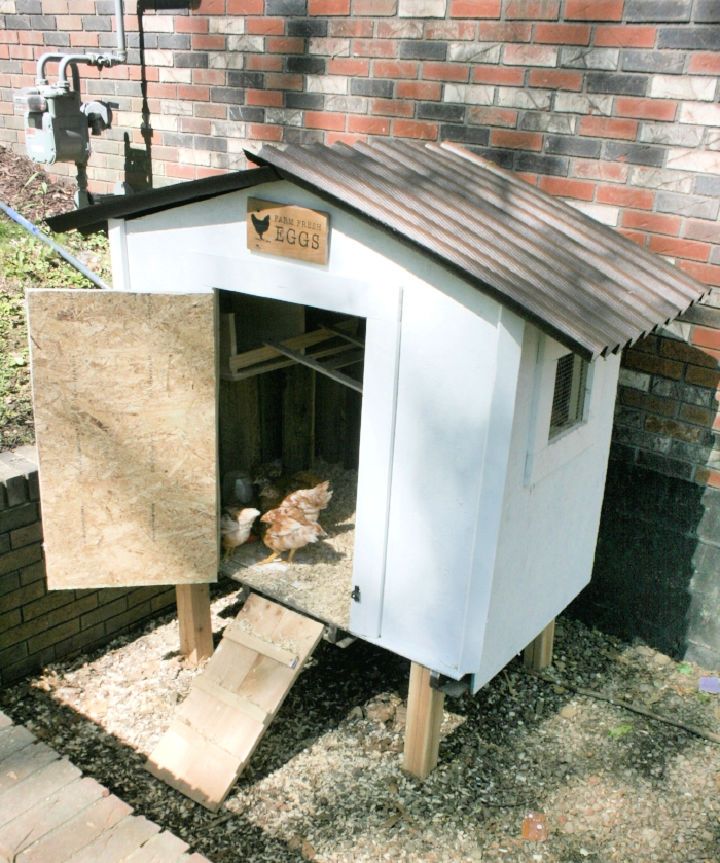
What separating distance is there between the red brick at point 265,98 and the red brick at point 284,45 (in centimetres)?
23

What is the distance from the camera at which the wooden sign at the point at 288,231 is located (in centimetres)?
301

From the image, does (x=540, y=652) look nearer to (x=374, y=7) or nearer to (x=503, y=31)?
(x=503, y=31)

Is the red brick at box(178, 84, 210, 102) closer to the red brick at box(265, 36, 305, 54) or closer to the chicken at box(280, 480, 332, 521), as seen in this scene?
the red brick at box(265, 36, 305, 54)

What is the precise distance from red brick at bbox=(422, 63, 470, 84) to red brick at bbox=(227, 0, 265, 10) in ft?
4.15

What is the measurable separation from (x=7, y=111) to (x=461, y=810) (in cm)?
638

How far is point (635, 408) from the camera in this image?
427 centimetres

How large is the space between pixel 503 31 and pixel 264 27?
164 centimetres

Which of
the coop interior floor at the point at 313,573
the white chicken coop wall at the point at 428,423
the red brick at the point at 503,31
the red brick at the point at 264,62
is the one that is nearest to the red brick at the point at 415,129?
the red brick at the point at 503,31

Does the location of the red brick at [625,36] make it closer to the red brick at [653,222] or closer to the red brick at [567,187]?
the red brick at [567,187]

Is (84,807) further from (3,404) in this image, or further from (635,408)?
(635,408)

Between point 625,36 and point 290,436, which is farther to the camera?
point 290,436

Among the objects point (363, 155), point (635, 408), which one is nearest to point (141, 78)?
point (363, 155)

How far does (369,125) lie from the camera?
4723 mm

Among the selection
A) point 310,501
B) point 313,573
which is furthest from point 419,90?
point 313,573
